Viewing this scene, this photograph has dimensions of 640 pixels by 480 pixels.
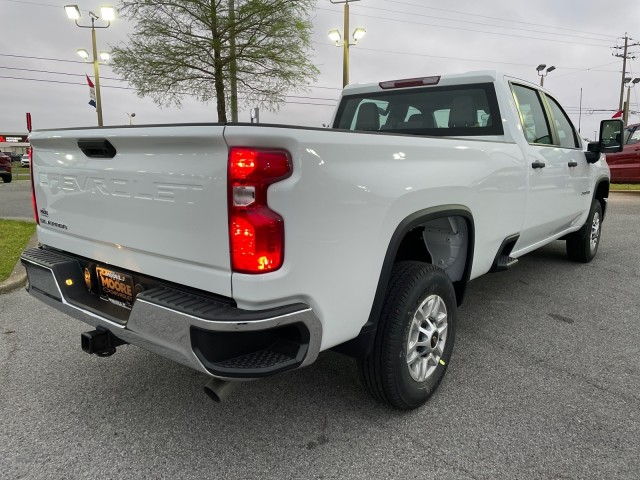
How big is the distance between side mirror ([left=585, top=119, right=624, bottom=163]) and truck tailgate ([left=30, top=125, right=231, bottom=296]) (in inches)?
172

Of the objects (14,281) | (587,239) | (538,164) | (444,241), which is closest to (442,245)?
(444,241)

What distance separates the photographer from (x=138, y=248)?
Result: 2.09m

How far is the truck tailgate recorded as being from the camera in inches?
69.7

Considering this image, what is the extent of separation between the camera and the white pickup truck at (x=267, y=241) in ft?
5.66

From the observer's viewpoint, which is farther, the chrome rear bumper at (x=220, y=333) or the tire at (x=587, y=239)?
the tire at (x=587, y=239)

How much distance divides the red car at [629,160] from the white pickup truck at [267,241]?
1342 cm

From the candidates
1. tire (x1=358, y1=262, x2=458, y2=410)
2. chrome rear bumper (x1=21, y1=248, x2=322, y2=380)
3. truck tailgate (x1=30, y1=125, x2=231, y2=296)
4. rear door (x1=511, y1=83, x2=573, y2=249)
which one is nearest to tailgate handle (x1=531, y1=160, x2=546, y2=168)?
rear door (x1=511, y1=83, x2=573, y2=249)

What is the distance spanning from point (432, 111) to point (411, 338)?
7.08 ft

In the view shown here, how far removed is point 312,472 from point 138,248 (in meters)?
1.22

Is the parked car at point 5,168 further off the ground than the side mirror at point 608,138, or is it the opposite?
the side mirror at point 608,138

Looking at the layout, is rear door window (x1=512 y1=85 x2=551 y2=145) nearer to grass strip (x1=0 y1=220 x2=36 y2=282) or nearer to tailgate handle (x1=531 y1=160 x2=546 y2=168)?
tailgate handle (x1=531 y1=160 x2=546 y2=168)

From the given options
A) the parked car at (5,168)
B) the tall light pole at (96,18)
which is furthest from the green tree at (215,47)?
the parked car at (5,168)

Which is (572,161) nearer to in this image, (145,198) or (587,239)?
(587,239)

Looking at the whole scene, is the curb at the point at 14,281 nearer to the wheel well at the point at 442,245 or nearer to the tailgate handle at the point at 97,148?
the tailgate handle at the point at 97,148
